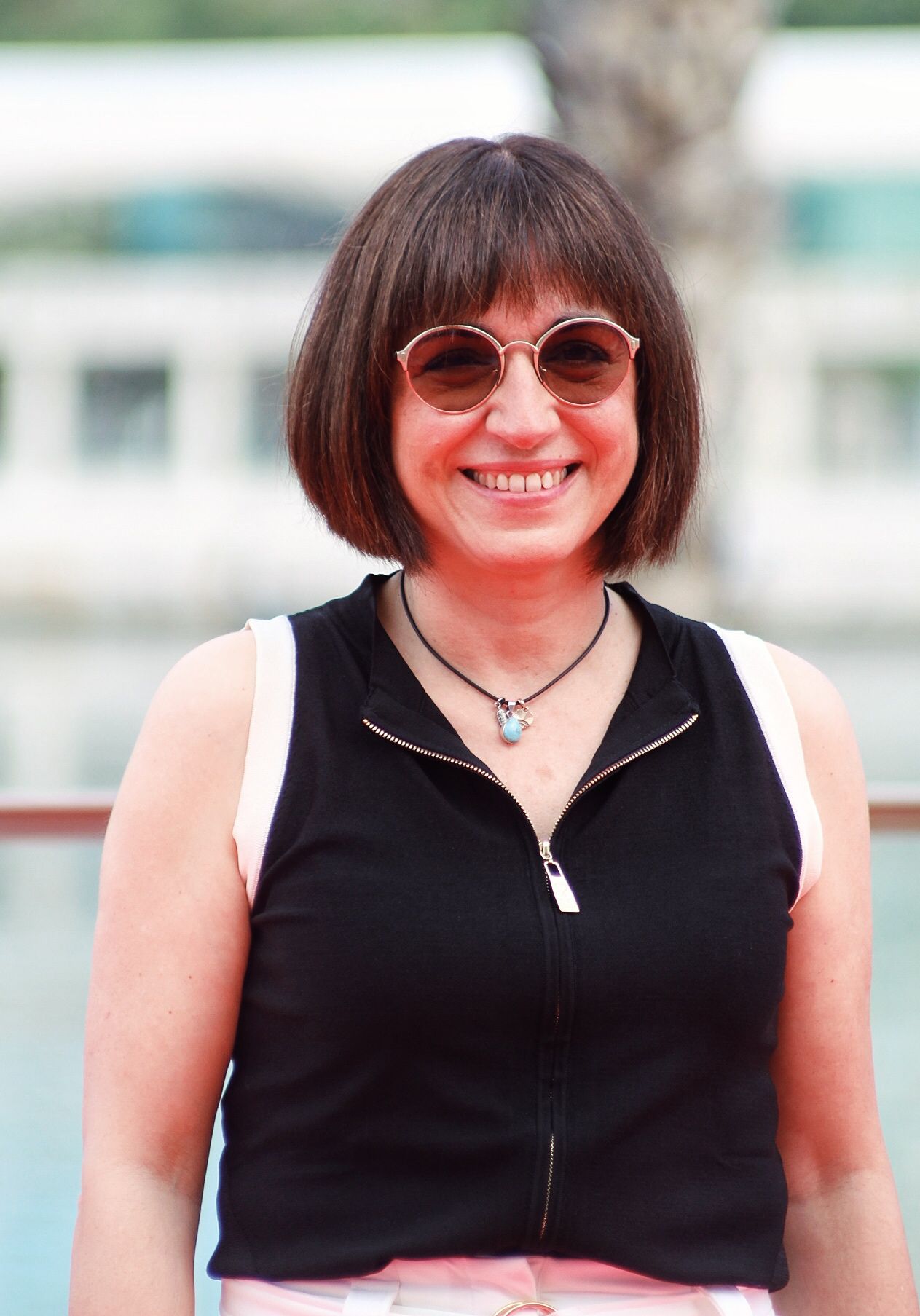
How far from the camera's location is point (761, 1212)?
150 cm

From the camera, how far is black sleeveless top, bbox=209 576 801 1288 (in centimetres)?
139

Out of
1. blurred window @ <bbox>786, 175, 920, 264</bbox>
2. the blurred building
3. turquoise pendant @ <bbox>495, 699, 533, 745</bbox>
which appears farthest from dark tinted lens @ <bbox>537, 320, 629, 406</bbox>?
blurred window @ <bbox>786, 175, 920, 264</bbox>

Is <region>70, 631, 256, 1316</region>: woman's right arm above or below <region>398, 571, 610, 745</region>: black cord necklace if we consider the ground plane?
below

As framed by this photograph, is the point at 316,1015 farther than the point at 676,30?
No

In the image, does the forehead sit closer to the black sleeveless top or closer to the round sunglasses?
the round sunglasses

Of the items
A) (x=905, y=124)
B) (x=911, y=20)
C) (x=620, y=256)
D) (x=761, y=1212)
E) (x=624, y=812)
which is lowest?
(x=761, y=1212)

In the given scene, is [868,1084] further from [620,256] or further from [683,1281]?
[620,256]

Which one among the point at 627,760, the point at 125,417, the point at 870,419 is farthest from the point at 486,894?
the point at 125,417

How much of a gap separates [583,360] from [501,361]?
0.08 meters

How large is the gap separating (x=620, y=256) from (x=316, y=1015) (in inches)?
29.9

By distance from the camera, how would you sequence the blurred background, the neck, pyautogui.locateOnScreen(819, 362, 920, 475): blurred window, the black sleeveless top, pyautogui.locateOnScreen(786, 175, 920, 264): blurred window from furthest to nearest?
pyautogui.locateOnScreen(819, 362, 920, 475): blurred window < pyautogui.locateOnScreen(786, 175, 920, 264): blurred window < the blurred background < the neck < the black sleeveless top

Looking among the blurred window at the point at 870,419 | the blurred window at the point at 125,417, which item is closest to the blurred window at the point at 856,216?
the blurred window at the point at 870,419

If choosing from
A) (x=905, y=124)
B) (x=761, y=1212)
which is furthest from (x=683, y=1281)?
(x=905, y=124)

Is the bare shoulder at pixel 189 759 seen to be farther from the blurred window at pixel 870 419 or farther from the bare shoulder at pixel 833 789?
the blurred window at pixel 870 419
